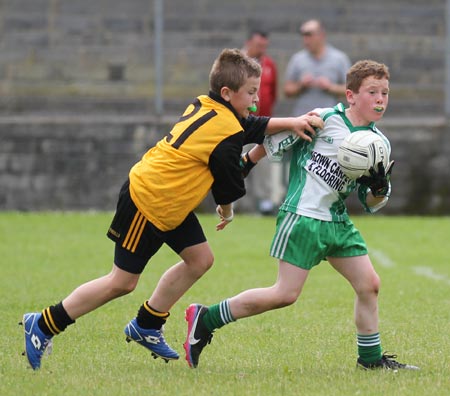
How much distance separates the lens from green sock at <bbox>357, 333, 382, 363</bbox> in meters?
5.73

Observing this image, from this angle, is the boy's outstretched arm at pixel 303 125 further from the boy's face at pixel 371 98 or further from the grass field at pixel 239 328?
the grass field at pixel 239 328

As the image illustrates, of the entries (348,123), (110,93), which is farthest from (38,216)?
(348,123)

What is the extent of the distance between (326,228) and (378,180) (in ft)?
1.20

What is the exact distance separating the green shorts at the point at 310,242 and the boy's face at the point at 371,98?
0.59 meters

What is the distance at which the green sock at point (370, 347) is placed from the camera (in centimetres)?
573

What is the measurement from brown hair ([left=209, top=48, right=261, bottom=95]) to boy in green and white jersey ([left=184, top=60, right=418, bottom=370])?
1.28 feet

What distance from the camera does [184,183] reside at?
18.3 ft

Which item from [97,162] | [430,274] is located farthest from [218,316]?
[97,162]

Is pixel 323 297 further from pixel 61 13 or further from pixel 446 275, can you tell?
pixel 61 13

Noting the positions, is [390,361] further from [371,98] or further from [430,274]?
[430,274]

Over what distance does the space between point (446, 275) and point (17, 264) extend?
13.2 feet

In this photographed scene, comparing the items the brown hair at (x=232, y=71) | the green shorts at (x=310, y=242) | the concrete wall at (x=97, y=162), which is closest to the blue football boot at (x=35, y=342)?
the green shorts at (x=310, y=242)

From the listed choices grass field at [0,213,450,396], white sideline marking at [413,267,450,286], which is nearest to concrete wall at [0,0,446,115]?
grass field at [0,213,450,396]

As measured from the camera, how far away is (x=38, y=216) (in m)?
14.8
